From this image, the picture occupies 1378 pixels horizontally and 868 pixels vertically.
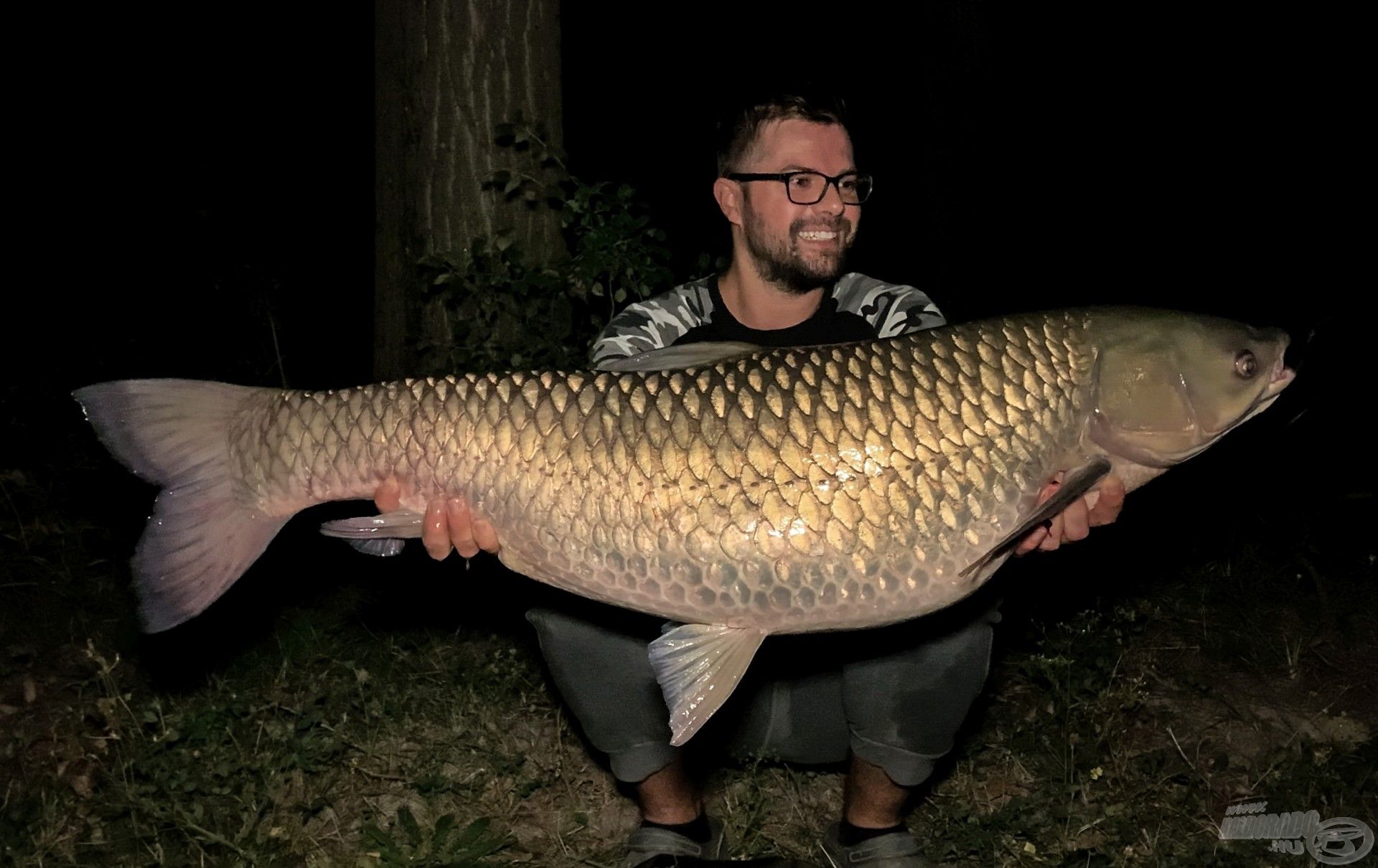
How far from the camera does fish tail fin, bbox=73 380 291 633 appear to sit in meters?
2.04

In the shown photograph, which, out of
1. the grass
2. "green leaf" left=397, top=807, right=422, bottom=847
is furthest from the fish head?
"green leaf" left=397, top=807, right=422, bottom=847

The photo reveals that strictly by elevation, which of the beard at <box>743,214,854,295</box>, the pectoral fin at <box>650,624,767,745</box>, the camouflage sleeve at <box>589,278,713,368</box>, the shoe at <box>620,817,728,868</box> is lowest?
the shoe at <box>620,817,728,868</box>

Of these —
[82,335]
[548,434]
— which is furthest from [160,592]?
[82,335]

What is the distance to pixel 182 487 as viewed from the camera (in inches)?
82.0

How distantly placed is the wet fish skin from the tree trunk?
1.29m

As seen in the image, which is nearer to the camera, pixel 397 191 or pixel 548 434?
pixel 548 434

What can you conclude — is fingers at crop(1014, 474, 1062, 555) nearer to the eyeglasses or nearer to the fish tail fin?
the eyeglasses

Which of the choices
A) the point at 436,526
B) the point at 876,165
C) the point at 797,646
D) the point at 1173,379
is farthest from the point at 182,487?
the point at 876,165

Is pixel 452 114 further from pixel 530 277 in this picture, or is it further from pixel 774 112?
pixel 774 112

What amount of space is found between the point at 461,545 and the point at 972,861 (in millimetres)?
1293

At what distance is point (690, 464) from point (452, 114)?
5.44ft

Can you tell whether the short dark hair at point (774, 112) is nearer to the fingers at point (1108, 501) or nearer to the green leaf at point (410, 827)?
the fingers at point (1108, 501)

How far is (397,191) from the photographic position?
3.32m

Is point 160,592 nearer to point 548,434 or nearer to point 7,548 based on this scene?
point 548,434
